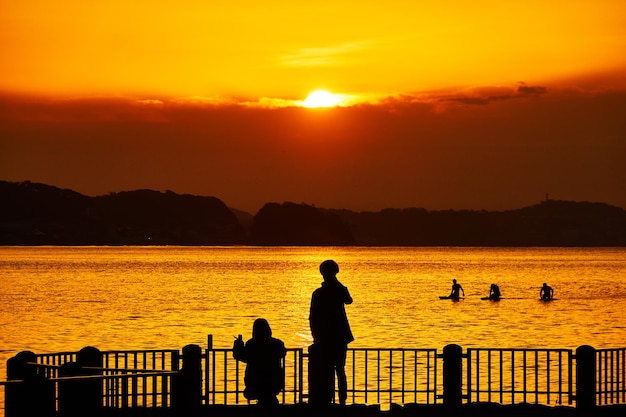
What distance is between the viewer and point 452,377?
21.7m

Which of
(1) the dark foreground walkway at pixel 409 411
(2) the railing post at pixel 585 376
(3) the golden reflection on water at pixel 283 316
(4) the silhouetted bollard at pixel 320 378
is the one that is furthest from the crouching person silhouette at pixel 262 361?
(3) the golden reflection on water at pixel 283 316

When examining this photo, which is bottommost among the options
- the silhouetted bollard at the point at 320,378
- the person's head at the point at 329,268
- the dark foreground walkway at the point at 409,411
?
the dark foreground walkway at the point at 409,411

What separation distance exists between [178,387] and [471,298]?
364ft

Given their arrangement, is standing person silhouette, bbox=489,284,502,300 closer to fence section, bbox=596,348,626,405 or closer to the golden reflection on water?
the golden reflection on water

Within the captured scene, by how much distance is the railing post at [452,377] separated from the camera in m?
21.6

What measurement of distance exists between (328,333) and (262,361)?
88.9 inches

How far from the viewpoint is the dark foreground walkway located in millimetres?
20812

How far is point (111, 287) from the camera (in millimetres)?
153750

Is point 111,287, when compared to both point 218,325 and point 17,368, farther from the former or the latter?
point 17,368

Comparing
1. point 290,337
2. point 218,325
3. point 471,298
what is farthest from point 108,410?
point 471,298

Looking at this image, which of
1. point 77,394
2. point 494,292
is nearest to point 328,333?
point 77,394

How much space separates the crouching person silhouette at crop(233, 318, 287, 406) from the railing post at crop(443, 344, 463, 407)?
3.58 metres

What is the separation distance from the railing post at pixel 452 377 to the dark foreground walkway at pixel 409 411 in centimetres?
20

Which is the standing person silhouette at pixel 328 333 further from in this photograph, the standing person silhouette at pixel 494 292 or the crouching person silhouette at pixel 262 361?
the standing person silhouette at pixel 494 292
